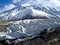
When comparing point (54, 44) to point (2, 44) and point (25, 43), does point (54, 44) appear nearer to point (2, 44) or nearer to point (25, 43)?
Answer: point (25, 43)

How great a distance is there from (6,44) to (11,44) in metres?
8.70

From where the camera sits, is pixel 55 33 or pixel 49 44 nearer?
pixel 49 44

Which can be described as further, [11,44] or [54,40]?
[11,44]

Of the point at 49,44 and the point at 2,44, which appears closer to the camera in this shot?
the point at 49,44

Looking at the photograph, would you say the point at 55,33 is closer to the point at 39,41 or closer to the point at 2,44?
the point at 39,41

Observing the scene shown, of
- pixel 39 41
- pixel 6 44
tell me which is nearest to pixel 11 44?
pixel 6 44

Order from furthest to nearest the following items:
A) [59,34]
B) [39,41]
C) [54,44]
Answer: [59,34], [39,41], [54,44]

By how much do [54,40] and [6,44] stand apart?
38169 millimetres

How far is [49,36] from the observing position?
149 meters

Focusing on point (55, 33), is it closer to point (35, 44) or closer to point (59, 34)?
point (59, 34)

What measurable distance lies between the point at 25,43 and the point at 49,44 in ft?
62.8

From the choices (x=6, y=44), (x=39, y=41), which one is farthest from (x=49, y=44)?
(x=6, y=44)

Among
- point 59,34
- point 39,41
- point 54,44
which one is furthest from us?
point 59,34

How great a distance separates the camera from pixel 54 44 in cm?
12531
